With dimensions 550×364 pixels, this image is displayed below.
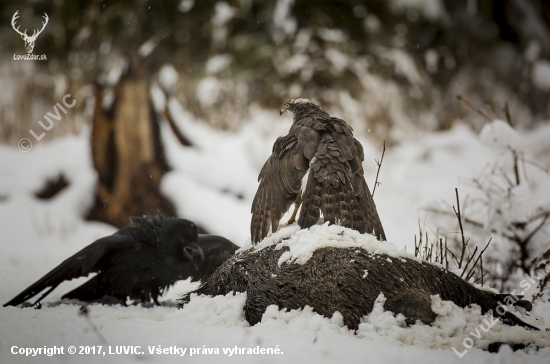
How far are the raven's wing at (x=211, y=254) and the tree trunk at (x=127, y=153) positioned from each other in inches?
189

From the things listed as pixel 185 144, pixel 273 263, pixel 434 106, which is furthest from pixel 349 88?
pixel 273 263

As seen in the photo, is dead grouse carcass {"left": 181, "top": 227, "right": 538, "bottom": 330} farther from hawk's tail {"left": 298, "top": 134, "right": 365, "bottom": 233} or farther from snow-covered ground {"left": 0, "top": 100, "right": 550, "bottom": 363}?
hawk's tail {"left": 298, "top": 134, "right": 365, "bottom": 233}

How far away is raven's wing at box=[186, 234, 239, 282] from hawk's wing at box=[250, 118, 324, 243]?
3.83 feet

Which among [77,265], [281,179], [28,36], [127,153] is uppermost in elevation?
[28,36]

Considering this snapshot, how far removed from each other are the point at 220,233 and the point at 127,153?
2.65 metres

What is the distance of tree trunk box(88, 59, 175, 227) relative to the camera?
9258mm

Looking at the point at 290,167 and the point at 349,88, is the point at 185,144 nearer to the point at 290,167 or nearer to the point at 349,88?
the point at 349,88

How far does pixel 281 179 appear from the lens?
3424 mm

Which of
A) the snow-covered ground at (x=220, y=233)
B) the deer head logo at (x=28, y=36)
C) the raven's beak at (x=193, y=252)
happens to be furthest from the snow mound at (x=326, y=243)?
the deer head logo at (x=28, y=36)

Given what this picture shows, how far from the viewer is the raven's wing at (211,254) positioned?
15.0 feet

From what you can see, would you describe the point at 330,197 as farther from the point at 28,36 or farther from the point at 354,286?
the point at 28,36

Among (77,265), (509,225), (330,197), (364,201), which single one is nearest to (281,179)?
(330,197)

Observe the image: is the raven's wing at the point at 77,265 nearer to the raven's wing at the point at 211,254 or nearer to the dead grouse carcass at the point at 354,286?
the raven's wing at the point at 211,254

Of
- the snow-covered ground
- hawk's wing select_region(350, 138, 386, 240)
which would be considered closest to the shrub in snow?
the snow-covered ground
